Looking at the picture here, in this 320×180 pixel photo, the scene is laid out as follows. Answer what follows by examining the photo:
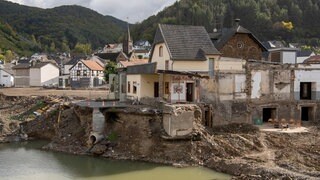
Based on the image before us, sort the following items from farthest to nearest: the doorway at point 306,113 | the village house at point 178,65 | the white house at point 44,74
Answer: the white house at point 44,74 → the doorway at point 306,113 → the village house at point 178,65

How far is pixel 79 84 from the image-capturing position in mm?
76562

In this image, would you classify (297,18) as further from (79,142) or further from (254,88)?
(79,142)

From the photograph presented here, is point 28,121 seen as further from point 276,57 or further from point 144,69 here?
point 276,57

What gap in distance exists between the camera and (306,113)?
36375 millimetres

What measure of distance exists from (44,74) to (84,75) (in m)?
10.1

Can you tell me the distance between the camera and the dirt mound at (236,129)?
99.9ft

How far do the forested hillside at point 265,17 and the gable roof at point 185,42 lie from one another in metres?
67.1

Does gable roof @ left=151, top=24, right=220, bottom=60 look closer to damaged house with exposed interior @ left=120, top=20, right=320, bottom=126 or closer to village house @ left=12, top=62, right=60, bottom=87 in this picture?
damaged house with exposed interior @ left=120, top=20, right=320, bottom=126

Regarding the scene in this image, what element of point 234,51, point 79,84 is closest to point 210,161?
point 234,51

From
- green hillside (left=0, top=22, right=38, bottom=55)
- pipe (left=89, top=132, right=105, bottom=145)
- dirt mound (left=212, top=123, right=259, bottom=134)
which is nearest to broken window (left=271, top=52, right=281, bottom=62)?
dirt mound (left=212, top=123, right=259, bottom=134)

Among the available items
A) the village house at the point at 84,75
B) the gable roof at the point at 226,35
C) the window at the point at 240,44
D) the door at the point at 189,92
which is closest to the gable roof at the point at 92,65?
the village house at the point at 84,75

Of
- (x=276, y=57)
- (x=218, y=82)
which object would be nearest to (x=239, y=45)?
(x=276, y=57)

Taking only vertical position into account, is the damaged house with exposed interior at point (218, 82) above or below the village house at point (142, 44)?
below

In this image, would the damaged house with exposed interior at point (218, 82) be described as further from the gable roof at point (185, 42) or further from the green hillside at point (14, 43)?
the green hillside at point (14, 43)
